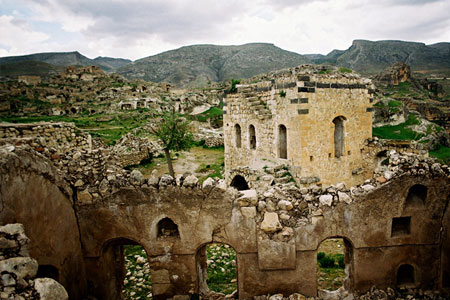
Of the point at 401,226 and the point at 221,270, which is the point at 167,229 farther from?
the point at 401,226

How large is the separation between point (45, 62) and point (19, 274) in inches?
5008

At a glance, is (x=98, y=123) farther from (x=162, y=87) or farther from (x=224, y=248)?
(x=162, y=87)

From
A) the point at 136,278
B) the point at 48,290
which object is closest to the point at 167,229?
the point at 136,278

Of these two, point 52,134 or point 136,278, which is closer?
point 136,278

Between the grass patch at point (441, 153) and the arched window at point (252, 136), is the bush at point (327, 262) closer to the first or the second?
the arched window at point (252, 136)

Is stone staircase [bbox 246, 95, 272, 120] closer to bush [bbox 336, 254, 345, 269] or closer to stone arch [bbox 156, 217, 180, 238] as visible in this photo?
bush [bbox 336, 254, 345, 269]

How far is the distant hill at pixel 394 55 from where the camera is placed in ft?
335

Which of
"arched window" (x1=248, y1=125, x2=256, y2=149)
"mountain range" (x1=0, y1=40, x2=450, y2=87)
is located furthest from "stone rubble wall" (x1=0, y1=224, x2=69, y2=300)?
"mountain range" (x1=0, y1=40, x2=450, y2=87)

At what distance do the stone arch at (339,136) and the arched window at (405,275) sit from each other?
6055mm

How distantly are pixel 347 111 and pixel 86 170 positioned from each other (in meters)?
10.6

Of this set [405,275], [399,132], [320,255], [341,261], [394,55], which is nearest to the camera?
[405,275]

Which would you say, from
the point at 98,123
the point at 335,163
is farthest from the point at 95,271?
the point at 98,123

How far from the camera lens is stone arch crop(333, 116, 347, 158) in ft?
39.7

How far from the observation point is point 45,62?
343 feet
